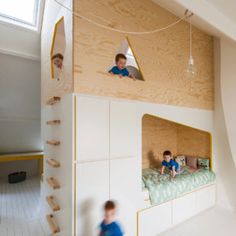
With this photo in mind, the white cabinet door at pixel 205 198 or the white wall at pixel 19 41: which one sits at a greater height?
the white wall at pixel 19 41

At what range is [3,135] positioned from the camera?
4836 mm

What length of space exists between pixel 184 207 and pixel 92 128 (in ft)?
6.14

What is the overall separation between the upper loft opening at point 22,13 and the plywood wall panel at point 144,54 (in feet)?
7.16

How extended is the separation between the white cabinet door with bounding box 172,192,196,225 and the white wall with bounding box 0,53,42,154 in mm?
4097

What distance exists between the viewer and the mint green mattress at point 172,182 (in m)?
2.31

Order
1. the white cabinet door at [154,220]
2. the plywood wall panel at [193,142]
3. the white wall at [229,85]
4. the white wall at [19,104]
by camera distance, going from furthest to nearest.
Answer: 1. the white wall at [19,104]
2. the plywood wall panel at [193,142]
3. the white wall at [229,85]
4. the white cabinet door at [154,220]

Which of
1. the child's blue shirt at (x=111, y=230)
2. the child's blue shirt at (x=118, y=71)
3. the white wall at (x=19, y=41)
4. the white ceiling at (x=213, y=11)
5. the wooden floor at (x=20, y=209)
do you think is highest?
the white wall at (x=19, y=41)

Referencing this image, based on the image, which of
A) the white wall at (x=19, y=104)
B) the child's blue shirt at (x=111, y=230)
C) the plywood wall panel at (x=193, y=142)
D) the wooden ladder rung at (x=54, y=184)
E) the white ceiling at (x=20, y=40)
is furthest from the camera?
the white wall at (x=19, y=104)

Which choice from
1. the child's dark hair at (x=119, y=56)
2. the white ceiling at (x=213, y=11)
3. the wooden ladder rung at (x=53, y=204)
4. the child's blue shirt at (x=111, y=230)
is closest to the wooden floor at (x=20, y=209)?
the wooden ladder rung at (x=53, y=204)

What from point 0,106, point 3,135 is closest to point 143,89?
point 0,106

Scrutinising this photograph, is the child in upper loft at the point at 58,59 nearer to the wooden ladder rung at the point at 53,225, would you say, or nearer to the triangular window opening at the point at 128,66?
the triangular window opening at the point at 128,66

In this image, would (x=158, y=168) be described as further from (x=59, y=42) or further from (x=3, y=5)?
(x=3, y=5)

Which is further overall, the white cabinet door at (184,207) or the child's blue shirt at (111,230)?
the white cabinet door at (184,207)

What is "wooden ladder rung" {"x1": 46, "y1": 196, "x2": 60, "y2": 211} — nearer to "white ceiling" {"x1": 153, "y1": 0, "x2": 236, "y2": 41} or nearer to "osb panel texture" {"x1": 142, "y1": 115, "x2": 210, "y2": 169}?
"osb panel texture" {"x1": 142, "y1": 115, "x2": 210, "y2": 169}
